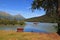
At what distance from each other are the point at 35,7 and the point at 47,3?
1.63 meters

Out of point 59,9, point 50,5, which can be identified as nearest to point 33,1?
point 50,5

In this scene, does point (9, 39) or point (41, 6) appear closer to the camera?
point (9, 39)

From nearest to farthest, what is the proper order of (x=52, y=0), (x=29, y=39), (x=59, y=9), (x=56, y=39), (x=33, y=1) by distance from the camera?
(x=29, y=39) → (x=56, y=39) → (x=59, y=9) → (x=52, y=0) → (x=33, y=1)

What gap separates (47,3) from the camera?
62.7ft

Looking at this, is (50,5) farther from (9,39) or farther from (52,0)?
(9,39)

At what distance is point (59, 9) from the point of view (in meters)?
16.2

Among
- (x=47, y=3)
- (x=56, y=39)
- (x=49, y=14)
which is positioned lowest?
(x=56, y=39)

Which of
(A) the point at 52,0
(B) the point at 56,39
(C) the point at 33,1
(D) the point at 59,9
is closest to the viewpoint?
(B) the point at 56,39

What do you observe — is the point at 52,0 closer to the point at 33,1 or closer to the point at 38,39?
the point at 33,1

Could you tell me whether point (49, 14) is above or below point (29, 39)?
above

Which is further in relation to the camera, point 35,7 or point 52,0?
point 35,7

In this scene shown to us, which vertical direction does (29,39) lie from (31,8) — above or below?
below

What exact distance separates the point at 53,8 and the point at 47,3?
1137 millimetres

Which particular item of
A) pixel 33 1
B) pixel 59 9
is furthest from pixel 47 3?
pixel 59 9
